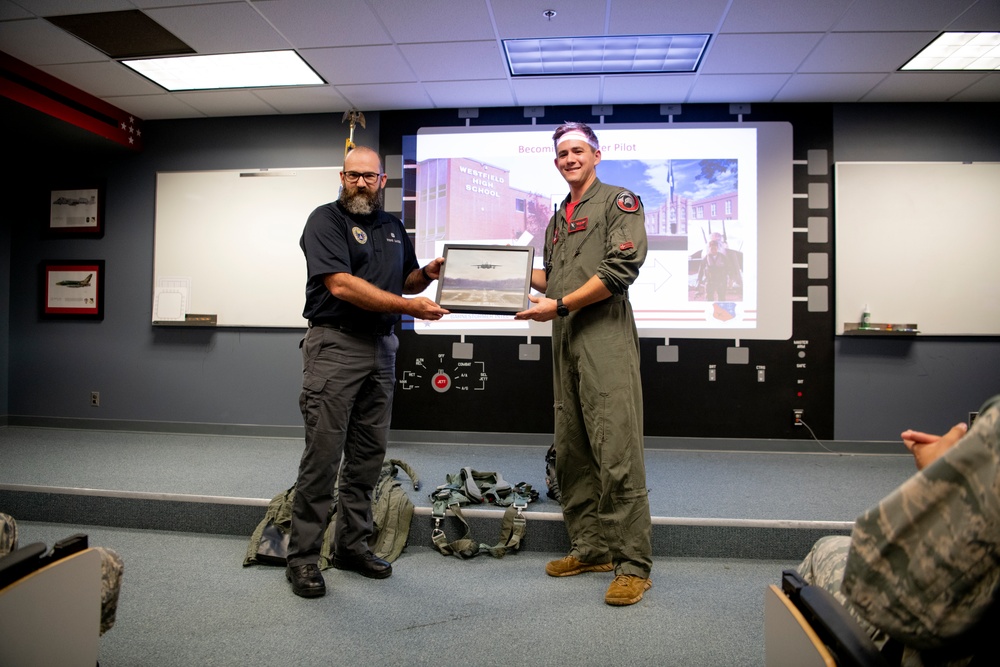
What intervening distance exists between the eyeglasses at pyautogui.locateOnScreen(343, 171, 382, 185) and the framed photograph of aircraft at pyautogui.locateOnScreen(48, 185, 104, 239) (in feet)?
10.9

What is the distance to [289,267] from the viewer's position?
390 cm

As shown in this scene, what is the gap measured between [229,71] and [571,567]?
3.55 m

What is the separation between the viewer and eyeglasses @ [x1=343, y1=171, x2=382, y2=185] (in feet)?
6.31

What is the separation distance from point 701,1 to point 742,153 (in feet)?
4.22

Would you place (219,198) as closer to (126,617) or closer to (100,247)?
(100,247)

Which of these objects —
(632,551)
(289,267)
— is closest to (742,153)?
(632,551)

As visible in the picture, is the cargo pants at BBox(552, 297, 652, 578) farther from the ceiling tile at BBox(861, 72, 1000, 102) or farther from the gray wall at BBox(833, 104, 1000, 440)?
the ceiling tile at BBox(861, 72, 1000, 102)

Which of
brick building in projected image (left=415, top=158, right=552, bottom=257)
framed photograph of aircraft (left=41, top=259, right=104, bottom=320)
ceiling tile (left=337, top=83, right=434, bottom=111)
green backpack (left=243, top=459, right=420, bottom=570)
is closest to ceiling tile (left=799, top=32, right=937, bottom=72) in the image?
brick building in projected image (left=415, top=158, right=552, bottom=257)

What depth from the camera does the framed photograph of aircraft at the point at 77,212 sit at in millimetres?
4082

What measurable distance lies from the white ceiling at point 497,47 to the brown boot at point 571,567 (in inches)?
103

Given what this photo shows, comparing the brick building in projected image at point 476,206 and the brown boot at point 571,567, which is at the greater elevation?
the brick building in projected image at point 476,206

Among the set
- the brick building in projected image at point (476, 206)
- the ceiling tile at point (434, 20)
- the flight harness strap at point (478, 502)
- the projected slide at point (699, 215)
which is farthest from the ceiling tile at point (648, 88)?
the flight harness strap at point (478, 502)

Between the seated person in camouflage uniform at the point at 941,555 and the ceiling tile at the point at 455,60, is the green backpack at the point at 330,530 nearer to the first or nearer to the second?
the seated person in camouflage uniform at the point at 941,555

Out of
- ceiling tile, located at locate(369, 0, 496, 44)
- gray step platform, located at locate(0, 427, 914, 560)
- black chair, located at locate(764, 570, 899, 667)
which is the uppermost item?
ceiling tile, located at locate(369, 0, 496, 44)
